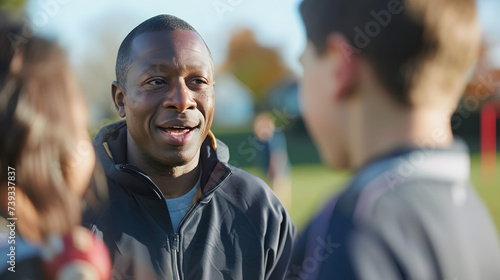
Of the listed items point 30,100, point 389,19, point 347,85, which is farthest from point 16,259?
point 389,19

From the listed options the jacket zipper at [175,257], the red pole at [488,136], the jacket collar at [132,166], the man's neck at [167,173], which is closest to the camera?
the jacket zipper at [175,257]

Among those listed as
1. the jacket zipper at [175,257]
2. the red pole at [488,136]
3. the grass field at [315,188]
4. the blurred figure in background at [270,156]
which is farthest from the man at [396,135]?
the red pole at [488,136]

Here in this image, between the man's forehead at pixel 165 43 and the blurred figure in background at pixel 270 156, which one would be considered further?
the blurred figure in background at pixel 270 156

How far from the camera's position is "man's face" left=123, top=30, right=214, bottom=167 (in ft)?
7.00

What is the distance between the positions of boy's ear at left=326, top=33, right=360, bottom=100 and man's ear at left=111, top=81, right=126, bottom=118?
1.49m

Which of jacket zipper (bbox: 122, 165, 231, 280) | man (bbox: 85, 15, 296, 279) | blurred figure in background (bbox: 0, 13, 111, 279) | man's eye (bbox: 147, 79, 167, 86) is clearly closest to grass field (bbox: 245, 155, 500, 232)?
man (bbox: 85, 15, 296, 279)

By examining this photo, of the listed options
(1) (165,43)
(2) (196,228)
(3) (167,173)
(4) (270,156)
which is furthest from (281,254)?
(4) (270,156)

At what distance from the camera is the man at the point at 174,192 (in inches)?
81.0

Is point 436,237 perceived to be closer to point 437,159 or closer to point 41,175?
point 437,159

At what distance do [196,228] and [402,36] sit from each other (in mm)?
1380

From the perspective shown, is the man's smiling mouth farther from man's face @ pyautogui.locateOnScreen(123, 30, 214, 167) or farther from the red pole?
the red pole

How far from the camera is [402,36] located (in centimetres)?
99

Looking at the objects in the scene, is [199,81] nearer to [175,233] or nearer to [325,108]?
[175,233]

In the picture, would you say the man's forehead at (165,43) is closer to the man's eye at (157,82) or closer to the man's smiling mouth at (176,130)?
the man's eye at (157,82)
